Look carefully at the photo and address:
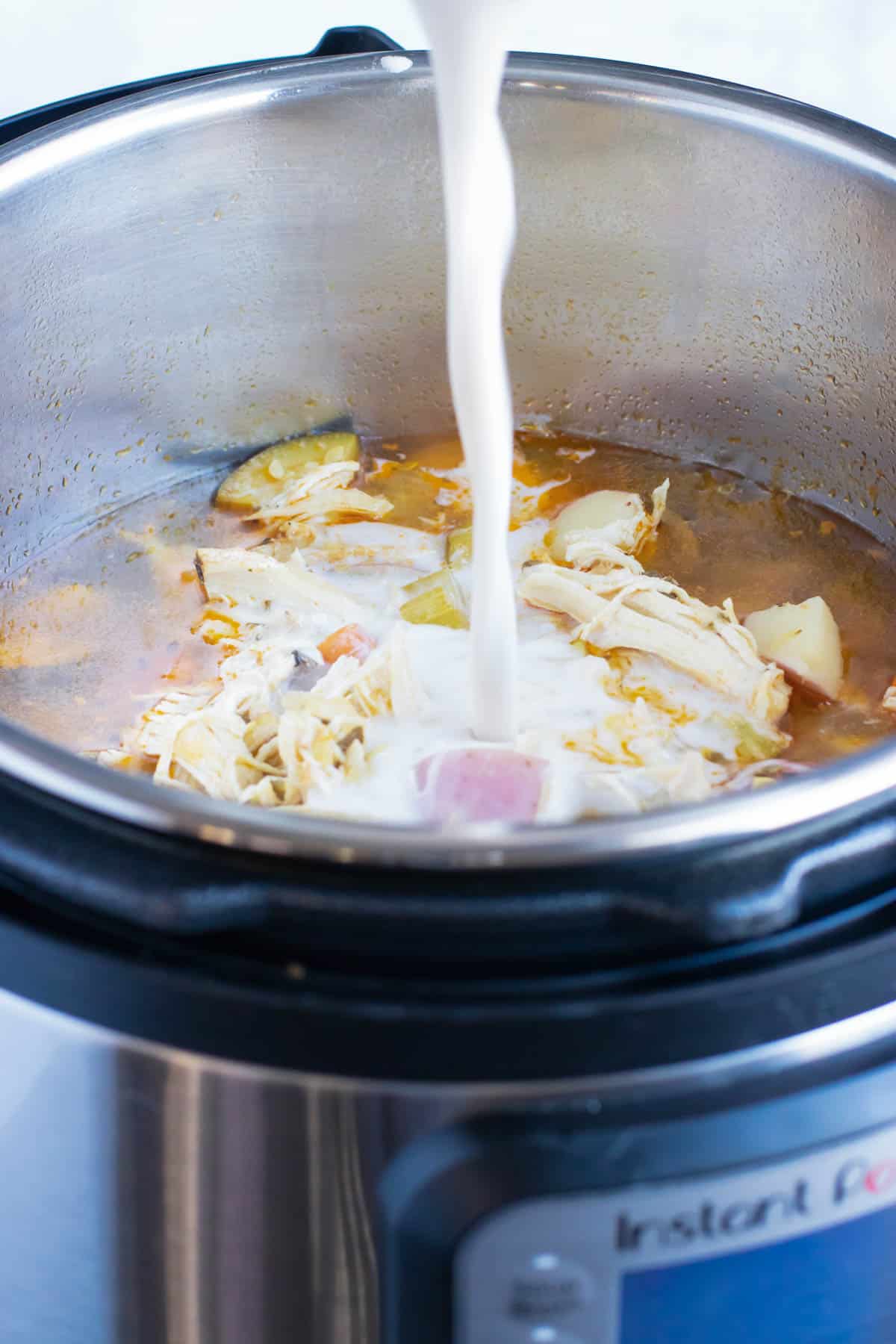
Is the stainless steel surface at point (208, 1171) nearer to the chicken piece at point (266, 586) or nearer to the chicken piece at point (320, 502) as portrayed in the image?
the chicken piece at point (266, 586)

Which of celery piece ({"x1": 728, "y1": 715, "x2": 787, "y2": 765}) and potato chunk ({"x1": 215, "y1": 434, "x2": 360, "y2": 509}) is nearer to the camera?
celery piece ({"x1": 728, "y1": 715, "x2": 787, "y2": 765})

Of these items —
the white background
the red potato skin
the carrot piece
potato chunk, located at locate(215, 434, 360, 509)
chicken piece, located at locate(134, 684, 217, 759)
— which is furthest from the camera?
the white background

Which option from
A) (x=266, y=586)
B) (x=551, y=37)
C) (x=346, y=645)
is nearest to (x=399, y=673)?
(x=346, y=645)

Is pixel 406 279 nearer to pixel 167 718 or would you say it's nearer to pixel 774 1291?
pixel 167 718

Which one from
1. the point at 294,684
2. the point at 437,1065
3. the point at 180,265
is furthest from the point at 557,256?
the point at 437,1065

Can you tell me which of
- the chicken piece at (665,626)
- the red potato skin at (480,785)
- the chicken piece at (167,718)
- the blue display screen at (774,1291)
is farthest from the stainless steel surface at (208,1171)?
the chicken piece at (665,626)

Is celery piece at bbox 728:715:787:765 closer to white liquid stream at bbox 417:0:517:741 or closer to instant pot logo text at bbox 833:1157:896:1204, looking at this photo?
white liquid stream at bbox 417:0:517:741

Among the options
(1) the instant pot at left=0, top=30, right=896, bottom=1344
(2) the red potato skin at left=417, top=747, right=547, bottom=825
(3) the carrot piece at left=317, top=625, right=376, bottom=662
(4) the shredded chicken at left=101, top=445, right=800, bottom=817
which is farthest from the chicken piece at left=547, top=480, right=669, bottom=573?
(1) the instant pot at left=0, top=30, right=896, bottom=1344

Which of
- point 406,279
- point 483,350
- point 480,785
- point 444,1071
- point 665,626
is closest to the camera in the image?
point 444,1071
